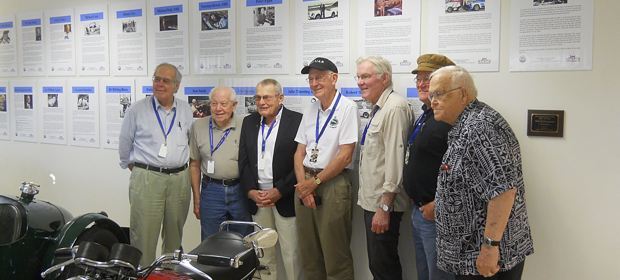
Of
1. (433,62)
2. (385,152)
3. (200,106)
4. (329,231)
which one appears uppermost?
(433,62)

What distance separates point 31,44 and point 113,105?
1501mm

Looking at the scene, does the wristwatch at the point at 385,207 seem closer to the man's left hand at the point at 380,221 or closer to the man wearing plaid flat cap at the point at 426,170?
the man's left hand at the point at 380,221

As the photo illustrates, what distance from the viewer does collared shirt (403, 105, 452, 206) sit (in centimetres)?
290

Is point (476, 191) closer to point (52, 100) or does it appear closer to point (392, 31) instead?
point (392, 31)

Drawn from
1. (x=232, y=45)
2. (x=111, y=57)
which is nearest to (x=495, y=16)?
(x=232, y=45)

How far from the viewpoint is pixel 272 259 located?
398cm

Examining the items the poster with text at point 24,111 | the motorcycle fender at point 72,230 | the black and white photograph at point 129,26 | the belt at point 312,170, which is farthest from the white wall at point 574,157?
the poster with text at point 24,111

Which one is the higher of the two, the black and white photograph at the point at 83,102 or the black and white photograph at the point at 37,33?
the black and white photograph at the point at 37,33

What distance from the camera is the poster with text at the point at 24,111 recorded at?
5887 millimetres

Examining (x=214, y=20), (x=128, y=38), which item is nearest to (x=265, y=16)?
(x=214, y=20)

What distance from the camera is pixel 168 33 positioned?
4.77 meters

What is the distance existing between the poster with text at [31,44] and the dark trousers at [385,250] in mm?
4243

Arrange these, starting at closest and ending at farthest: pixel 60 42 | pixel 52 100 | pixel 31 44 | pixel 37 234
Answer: pixel 37 234
pixel 60 42
pixel 52 100
pixel 31 44

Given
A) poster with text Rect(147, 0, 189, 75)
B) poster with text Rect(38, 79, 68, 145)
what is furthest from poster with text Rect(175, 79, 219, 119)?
poster with text Rect(38, 79, 68, 145)
